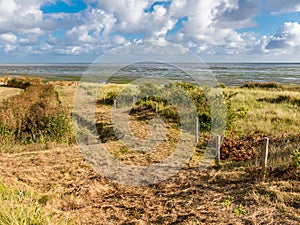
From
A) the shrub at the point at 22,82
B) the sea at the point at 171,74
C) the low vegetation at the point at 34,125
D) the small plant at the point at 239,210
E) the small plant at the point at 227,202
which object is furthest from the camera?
the shrub at the point at 22,82

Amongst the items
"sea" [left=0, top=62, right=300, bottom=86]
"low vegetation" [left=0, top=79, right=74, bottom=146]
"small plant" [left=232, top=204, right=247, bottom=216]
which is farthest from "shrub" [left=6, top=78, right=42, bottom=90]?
"small plant" [left=232, top=204, right=247, bottom=216]

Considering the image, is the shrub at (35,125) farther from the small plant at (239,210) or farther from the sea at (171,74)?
the small plant at (239,210)

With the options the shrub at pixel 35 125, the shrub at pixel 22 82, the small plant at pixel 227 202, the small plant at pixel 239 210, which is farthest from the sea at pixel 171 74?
the shrub at pixel 22 82

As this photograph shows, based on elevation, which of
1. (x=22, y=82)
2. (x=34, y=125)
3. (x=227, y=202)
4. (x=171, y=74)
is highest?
(x=171, y=74)

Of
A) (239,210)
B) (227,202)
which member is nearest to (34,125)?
(227,202)

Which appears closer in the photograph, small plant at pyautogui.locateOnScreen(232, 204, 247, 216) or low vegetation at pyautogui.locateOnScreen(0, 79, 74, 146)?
small plant at pyautogui.locateOnScreen(232, 204, 247, 216)

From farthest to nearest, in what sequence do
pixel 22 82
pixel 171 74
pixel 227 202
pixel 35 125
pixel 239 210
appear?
pixel 171 74, pixel 22 82, pixel 35 125, pixel 227 202, pixel 239 210

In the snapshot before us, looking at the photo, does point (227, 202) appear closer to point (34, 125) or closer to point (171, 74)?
point (34, 125)

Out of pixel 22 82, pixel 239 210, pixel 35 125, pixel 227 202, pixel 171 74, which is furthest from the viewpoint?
pixel 171 74

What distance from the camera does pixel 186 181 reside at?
6.62m

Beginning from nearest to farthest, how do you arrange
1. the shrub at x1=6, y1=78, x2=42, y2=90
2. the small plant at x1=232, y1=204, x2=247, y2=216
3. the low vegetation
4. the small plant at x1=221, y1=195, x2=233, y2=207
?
the small plant at x1=232, y1=204, x2=247, y2=216
the small plant at x1=221, y1=195, x2=233, y2=207
the low vegetation
the shrub at x1=6, y1=78, x2=42, y2=90

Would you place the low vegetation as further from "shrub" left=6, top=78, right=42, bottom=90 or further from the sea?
"shrub" left=6, top=78, right=42, bottom=90

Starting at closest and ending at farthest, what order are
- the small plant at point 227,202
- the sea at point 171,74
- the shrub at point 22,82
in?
the small plant at point 227,202 < the sea at point 171,74 < the shrub at point 22,82

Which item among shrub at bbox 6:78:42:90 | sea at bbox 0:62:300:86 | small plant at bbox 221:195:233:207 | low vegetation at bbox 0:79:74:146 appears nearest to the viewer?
small plant at bbox 221:195:233:207
